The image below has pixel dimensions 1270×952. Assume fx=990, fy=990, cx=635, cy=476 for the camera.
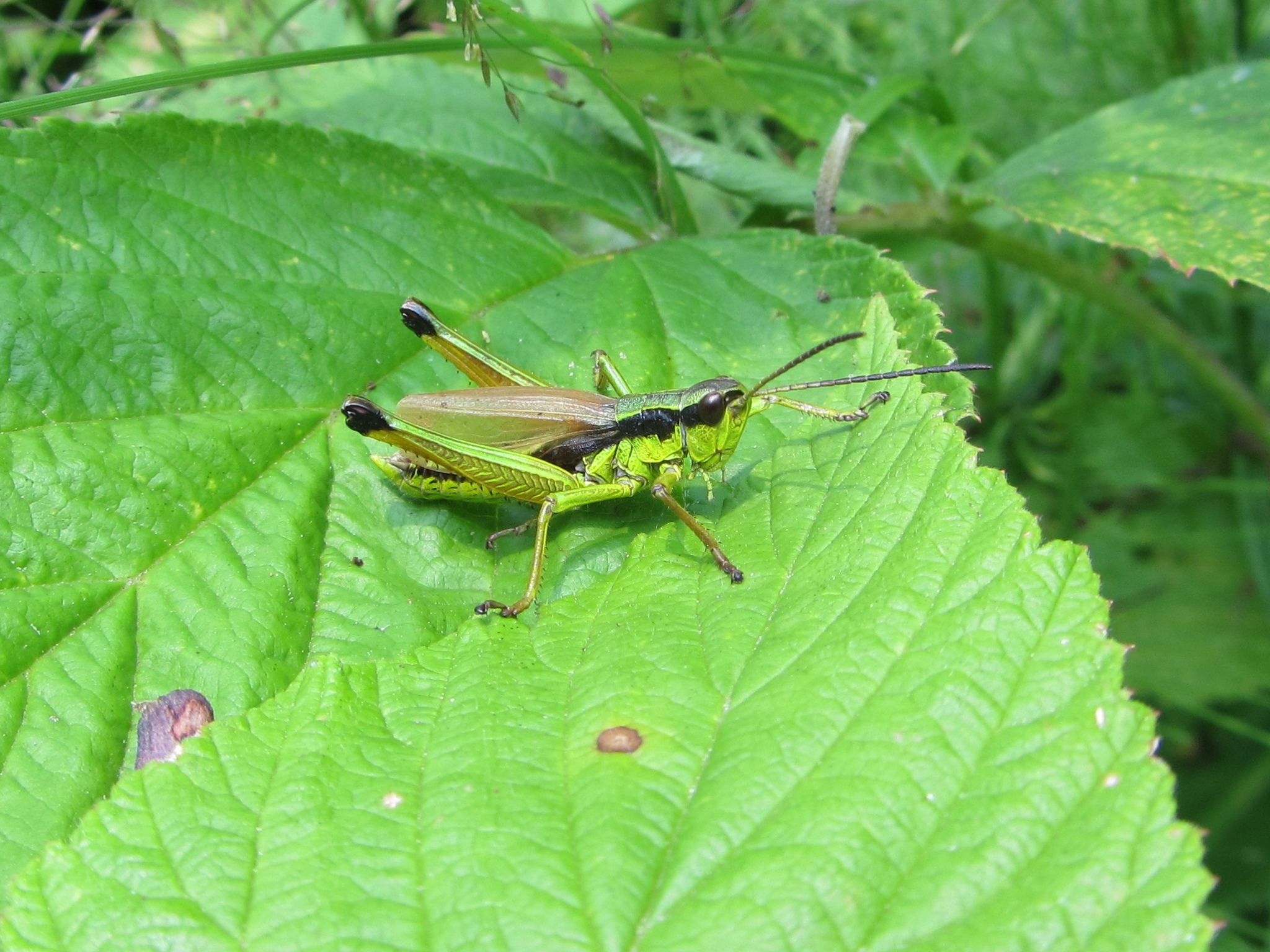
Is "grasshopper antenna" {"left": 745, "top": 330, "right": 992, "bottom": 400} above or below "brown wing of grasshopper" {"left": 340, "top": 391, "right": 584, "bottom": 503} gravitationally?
above

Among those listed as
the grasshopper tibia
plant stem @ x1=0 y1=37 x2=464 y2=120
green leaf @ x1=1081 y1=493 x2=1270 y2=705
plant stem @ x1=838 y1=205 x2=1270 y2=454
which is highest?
plant stem @ x1=0 y1=37 x2=464 y2=120

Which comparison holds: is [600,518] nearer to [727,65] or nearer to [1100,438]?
[727,65]

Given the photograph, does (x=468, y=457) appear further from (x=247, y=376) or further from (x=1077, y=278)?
(x=1077, y=278)

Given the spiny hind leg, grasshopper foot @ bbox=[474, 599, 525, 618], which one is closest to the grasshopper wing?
the spiny hind leg

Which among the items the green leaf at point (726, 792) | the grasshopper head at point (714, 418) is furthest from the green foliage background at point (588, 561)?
the grasshopper head at point (714, 418)

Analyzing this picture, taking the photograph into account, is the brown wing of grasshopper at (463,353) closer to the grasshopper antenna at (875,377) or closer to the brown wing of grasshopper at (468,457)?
the brown wing of grasshopper at (468,457)

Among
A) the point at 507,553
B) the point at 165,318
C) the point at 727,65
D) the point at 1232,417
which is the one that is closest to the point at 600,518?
the point at 507,553

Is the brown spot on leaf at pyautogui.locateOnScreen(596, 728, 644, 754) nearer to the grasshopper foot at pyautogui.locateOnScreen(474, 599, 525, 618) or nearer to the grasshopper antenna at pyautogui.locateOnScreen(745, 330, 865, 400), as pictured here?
the grasshopper foot at pyautogui.locateOnScreen(474, 599, 525, 618)
